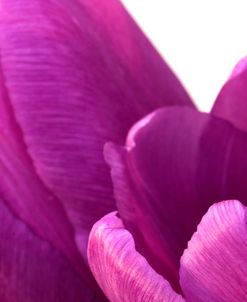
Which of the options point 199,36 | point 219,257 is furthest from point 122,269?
point 199,36

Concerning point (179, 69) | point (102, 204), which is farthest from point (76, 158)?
point (179, 69)

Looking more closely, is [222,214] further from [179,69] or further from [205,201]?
[179,69]

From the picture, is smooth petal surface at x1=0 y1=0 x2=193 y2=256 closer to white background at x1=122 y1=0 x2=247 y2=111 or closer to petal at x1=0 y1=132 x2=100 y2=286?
petal at x1=0 y1=132 x2=100 y2=286

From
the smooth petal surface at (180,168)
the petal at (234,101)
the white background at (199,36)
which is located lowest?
the white background at (199,36)

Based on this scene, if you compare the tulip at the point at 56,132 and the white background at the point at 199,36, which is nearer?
the tulip at the point at 56,132

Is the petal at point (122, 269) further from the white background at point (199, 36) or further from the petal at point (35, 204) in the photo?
the white background at point (199, 36)

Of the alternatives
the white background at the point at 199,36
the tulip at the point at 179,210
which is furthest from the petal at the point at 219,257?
the white background at the point at 199,36
